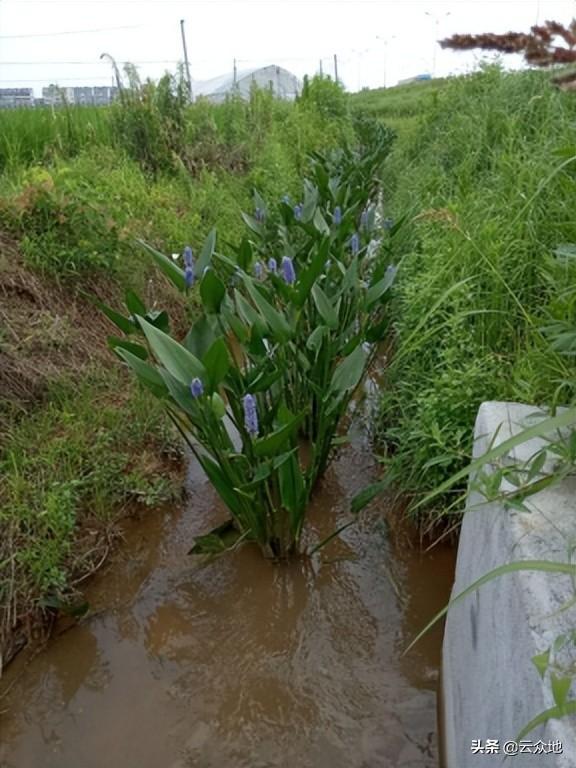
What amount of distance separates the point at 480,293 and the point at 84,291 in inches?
77.4

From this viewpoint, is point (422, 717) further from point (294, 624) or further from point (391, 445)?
point (391, 445)

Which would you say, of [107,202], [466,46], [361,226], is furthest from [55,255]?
[466,46]

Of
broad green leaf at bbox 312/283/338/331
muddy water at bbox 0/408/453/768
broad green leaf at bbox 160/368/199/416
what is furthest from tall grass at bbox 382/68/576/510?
broad green leaf at bbox 160/368/199/416

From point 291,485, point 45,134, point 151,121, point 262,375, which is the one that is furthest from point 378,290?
point 45,134

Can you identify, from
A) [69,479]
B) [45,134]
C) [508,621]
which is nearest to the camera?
[508,621]

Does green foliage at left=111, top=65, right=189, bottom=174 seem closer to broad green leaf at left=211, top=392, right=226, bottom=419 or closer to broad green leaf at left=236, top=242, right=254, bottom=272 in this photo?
broad green leaf at left=236, top=242, right=254, bottom=272

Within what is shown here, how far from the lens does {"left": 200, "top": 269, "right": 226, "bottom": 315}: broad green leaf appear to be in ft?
6.06

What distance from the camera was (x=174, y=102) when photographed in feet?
19.9

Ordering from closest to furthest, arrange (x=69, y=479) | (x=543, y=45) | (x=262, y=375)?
(x=543, y=45), (x=262, y=375), (x=69, y=479)

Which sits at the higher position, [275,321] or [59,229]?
[59,229]

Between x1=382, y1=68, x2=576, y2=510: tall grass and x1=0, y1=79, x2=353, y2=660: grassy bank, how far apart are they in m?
1.06

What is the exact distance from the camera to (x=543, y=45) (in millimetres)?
680

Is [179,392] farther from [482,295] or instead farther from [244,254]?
[482,295]

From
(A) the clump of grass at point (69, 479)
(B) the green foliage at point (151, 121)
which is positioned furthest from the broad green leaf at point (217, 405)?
(B) the green foliage at point (151, 121)
